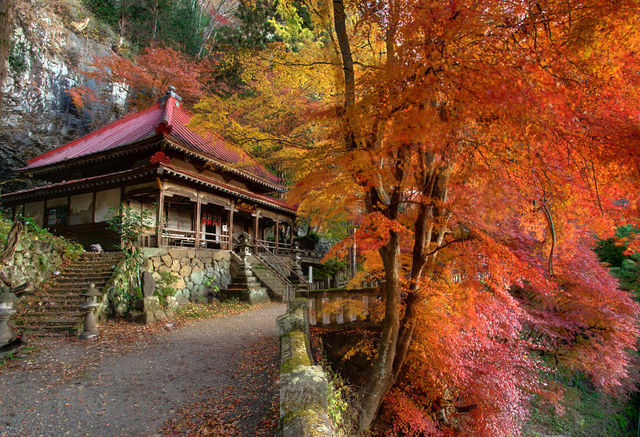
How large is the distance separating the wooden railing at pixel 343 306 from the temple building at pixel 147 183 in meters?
7.02

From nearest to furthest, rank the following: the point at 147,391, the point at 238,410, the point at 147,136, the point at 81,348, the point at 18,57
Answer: the point at 238,410 → the point at 147,391 → the point at 81,348 → the point at 147,136 → the point at 18,57

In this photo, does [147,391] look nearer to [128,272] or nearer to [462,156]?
[128,272]

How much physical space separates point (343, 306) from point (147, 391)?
4.05m

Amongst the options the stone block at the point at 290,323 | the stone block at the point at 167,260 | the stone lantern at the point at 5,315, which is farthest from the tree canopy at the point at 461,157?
the stone block at the point at 167,260

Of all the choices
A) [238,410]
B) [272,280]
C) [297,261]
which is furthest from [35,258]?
[297,261]

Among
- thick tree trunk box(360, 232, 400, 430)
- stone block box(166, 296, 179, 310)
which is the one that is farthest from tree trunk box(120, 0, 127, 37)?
thick tree trunk box(360, 232, 400, 430)

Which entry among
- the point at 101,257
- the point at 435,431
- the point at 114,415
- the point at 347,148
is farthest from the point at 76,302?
the point at 435,431

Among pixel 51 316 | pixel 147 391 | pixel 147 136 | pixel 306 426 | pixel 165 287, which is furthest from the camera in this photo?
pixel 147 136

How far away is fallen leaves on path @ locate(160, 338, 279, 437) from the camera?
155 inches

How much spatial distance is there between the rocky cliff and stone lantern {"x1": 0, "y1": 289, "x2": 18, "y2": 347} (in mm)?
17297

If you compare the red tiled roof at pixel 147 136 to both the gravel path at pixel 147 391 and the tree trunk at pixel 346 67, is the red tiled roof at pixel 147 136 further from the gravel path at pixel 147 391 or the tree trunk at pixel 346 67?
the tree trunk at pixel 346 67

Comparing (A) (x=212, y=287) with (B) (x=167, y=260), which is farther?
(A) (x=212, y=287)

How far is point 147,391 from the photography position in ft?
16.2

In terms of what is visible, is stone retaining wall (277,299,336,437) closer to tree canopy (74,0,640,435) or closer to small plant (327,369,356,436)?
small plant (327,369,356,436)
